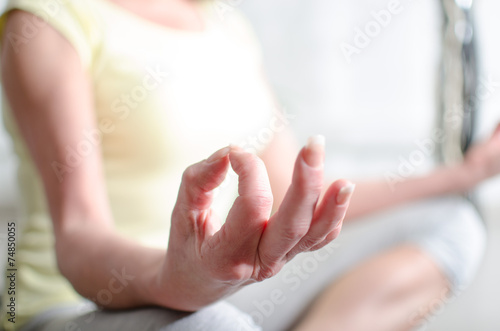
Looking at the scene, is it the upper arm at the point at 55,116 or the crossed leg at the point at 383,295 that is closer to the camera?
the upper arm at the point at 55,116

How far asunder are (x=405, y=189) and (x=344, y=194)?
514 millimetres

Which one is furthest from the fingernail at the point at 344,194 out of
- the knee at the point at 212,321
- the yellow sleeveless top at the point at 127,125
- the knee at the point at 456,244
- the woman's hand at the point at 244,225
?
the knee at the point at 456,244

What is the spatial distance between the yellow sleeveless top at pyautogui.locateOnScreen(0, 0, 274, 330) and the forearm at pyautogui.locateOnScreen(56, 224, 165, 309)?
11 centimetres

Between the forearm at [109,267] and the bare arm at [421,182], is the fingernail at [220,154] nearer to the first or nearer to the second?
the forearm at [109,267]

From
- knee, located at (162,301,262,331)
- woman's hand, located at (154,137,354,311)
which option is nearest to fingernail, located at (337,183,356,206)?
woman's hand, located at (154,137,354,311)

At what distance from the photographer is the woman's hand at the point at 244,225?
0.25 m

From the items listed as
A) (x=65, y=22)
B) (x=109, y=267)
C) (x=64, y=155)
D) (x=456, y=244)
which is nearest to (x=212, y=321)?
(x=109, y=267)

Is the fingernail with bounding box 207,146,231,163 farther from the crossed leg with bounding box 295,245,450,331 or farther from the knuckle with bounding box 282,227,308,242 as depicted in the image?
the crossed leg with bounding box 295,245,450,331

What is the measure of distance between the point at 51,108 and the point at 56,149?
0.04m

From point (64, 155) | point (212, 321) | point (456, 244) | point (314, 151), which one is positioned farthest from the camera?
point (456, 244)

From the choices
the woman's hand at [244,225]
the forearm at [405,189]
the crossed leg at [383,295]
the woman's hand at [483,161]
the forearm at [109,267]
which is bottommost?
the crossed leg at [383,295]

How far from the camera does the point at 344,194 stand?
0.80 ft

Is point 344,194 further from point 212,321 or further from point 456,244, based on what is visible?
point 456,244

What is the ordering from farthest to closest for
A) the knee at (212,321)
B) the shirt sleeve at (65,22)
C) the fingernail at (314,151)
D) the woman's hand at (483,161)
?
the woman's hand at (483,161), the shirt sleeve at (65,22), the knee at (212,321), the fingernail at (314,151)
